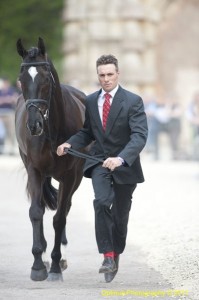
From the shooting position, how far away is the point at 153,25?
33.3 metres

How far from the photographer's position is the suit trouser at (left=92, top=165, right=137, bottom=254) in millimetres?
11273

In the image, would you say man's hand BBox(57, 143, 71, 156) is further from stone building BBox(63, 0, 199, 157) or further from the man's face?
stone building BBox(63, 0, 199, 157)

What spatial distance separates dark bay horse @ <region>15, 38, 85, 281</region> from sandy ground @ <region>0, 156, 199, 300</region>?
14.1 inches

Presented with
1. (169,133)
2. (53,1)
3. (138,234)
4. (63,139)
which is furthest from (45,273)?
(53,1)

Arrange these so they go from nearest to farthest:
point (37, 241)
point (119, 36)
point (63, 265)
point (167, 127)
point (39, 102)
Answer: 1. point (39, 102)
2. point (37, 241)
3. point (63, 265)
4. point (167, 127)
5. point (119, 36)

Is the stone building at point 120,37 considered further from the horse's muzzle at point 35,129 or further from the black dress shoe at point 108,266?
the black dress shoe at point 108,266

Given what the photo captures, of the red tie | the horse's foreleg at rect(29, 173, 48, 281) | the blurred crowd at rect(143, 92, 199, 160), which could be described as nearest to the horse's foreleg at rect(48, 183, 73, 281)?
the horse's foreleg at rect(29, 173, 48, 281)

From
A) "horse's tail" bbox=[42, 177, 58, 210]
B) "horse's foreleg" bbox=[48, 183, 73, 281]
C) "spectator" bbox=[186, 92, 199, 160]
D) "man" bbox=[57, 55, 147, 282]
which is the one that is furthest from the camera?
"spectator" bbox=[186, 92, 199, 160]

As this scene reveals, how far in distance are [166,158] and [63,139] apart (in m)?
19.7

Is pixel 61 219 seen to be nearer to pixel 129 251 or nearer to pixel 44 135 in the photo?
pixel 44 135

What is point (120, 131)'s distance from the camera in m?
11.4

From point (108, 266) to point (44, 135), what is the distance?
1.55 m

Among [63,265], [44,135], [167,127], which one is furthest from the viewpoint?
[167,127]

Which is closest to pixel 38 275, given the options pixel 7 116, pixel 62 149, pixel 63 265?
pixel 63 265
